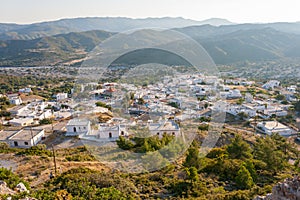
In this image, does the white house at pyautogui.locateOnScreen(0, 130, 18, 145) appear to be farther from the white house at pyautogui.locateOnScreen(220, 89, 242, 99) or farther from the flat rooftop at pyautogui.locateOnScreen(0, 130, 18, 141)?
the white house at pyautogui.locateOnScreen(220, 89, 242, 99)

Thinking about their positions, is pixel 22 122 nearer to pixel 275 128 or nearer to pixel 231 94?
pixel 275 128

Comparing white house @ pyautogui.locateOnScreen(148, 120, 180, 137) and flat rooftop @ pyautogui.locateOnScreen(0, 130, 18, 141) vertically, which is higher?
white house @ pyautogui.locateOnScreen(148, 120, 180, 137)

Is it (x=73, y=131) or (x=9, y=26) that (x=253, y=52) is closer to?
(x=73, y=131)

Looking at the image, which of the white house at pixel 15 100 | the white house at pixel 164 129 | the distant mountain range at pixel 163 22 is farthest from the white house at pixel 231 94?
the distant mountain range at pixel 163 22

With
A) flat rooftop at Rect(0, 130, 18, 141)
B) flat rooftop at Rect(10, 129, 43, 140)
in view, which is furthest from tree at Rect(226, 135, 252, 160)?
flat rooftop at Rect(0, 130, 18, 141)

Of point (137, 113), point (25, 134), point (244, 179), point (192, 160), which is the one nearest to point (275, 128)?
point (137, 113)

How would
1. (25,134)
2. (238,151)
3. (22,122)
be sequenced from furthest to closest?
(22,122), (25,134), (238,151)

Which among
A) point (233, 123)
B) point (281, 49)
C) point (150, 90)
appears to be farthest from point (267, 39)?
point (233, 123)
